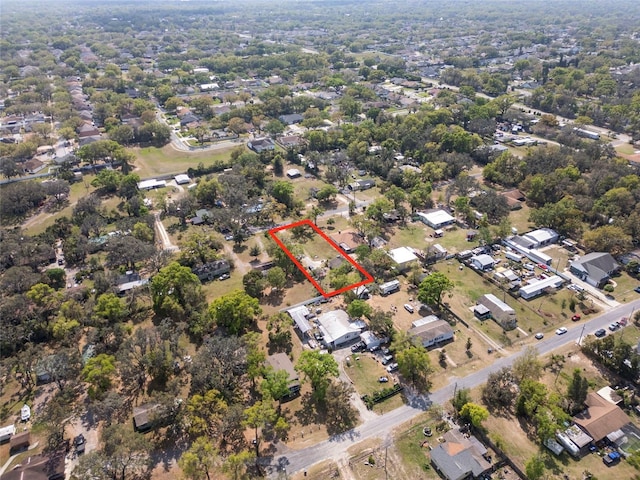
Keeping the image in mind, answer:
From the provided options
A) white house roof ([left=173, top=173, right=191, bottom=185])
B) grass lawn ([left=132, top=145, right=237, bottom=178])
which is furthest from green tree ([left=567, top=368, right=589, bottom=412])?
grass lawn ([left=132, top=145, right=237, bottom=178])

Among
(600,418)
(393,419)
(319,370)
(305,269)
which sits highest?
(319,370)

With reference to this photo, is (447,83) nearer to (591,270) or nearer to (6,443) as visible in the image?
(591,270)

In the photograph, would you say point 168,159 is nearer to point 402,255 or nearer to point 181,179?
point 181,179

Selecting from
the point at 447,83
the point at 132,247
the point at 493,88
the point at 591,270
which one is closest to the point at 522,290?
the point at 591,270

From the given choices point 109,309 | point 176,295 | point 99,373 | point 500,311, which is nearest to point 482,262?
point 500,311

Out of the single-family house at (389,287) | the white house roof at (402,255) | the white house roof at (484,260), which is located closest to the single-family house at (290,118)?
the white house roof at (402,255)

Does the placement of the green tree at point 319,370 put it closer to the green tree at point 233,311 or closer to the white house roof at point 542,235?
the green tree at point 233,311
